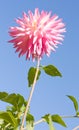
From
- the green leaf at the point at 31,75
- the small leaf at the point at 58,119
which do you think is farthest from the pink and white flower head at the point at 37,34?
the small leaf at the point at 58,119

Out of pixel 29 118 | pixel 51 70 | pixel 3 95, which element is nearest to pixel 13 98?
pixel 3 95

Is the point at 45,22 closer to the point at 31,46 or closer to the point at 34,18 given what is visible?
the point at 34,18

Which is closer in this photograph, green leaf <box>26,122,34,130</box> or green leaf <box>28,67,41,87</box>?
green leaf <box>26,122,34,130</box>

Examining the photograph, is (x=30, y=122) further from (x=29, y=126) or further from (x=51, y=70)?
(x=51, y=70)

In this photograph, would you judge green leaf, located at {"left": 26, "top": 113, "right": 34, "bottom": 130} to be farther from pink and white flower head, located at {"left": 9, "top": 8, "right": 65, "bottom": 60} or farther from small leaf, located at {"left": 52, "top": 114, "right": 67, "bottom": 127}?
pink and white flower head, located at {"left": 9, "top": 8, "right": 65, "bottom": 60}

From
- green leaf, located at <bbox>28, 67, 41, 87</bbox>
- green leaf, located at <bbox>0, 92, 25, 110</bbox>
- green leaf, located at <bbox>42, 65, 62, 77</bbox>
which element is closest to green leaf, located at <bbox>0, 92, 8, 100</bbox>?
green leaf, located at <bbox>0, 92, 25, 110</bbox>

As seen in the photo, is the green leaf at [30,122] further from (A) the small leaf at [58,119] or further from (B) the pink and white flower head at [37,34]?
(B) the pink and white flower head at [37,34]
